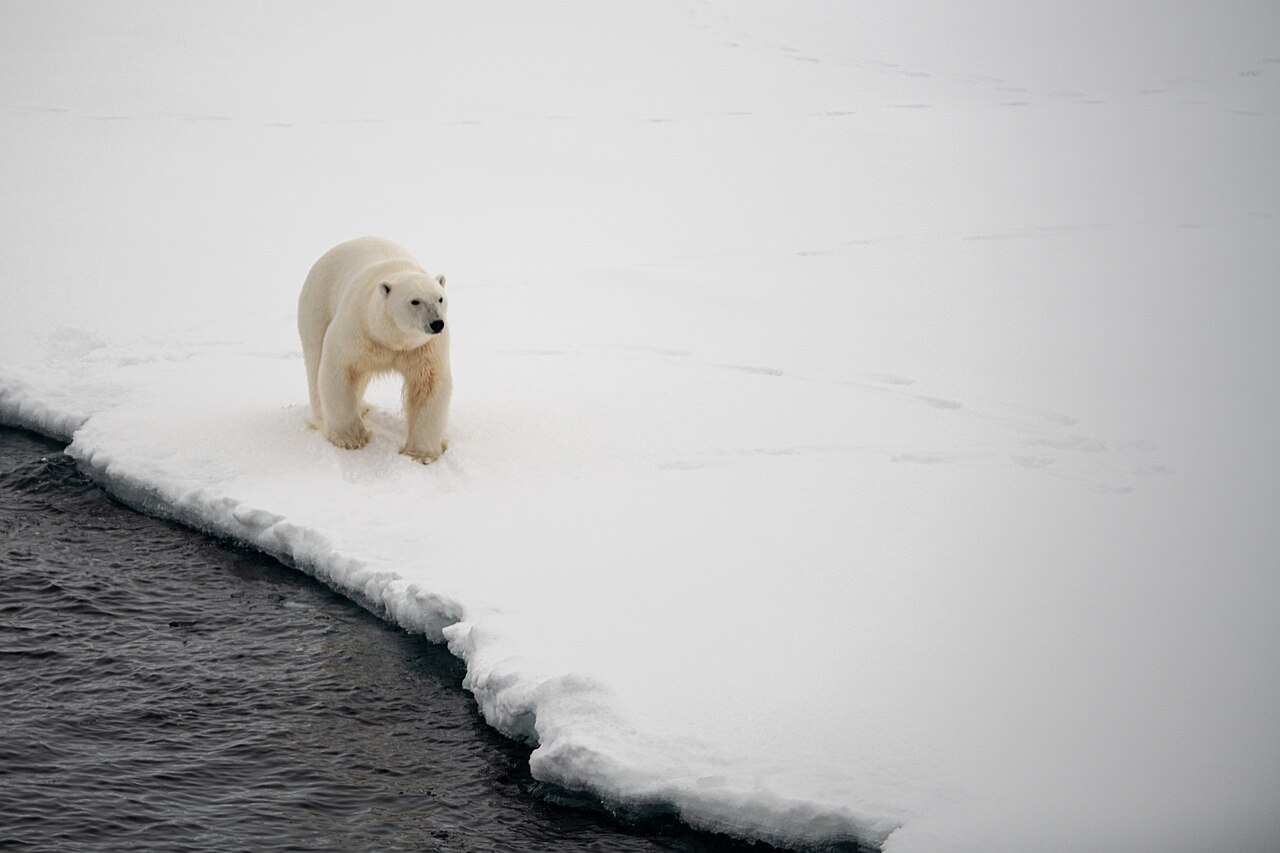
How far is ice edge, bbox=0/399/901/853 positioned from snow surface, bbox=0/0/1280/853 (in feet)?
0.06

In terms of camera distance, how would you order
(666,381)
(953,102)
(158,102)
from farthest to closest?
(953,102) → (158,102) → (666,381)

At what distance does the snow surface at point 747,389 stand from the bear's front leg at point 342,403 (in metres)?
0.19

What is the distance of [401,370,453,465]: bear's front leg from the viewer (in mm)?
6918

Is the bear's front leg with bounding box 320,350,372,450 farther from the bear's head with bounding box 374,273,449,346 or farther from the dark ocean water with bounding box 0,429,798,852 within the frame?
the dark ocean water with bounding box 0,429,798,852

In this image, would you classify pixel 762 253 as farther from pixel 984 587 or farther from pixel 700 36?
pixel 700 36

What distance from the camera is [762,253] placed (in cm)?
1258

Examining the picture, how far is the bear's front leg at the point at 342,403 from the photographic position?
22.7 feet

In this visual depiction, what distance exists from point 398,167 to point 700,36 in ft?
27.4

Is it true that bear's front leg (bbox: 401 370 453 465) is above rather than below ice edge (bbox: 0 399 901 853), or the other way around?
above

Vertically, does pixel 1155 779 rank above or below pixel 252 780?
above

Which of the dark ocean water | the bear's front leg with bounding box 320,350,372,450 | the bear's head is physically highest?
the bear's head

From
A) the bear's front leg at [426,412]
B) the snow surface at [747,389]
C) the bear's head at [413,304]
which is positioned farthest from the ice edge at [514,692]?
the bear's head at [413,304]

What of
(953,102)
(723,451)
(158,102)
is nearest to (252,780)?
(723,451)

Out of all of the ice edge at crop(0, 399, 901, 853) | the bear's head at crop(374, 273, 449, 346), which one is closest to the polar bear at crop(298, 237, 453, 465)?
the bear's head at crop(374, 273, 449, 346)
